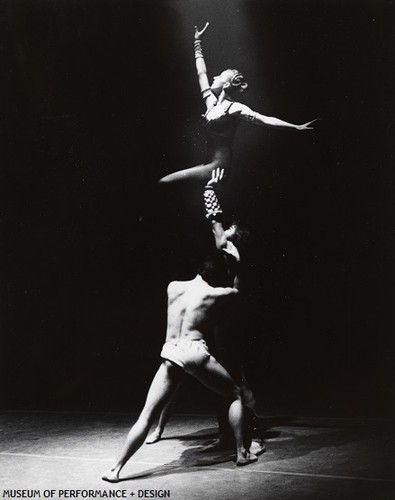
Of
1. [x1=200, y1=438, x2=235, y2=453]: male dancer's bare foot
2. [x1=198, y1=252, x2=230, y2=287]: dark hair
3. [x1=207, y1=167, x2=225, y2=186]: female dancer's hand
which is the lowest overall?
[x1=200, y1=438, x2=235, y2=453]: male dancer's bare foot

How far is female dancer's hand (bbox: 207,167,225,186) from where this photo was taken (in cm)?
468

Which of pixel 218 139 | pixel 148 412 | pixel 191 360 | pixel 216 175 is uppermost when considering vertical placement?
pixel 218 139

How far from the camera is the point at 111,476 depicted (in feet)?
13.2

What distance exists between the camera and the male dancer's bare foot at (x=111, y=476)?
4.00m

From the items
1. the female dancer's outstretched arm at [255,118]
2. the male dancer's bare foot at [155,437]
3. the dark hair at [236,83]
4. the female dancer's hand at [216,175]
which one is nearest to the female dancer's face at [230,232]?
the female dancer's hand at [216,175]

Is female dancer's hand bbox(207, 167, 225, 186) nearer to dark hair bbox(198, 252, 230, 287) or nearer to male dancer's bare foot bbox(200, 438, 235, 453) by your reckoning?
dark hair bbox(198, 252, 230, 287)

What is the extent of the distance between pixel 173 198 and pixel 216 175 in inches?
22.7

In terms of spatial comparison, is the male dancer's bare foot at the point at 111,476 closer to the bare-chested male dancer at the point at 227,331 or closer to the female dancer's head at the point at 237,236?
the bare-chested male dancer at the point at 227,331

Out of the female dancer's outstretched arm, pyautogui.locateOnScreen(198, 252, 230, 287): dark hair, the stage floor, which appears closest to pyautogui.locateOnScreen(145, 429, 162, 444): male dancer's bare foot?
the stage floor

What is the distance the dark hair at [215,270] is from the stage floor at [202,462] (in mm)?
1174

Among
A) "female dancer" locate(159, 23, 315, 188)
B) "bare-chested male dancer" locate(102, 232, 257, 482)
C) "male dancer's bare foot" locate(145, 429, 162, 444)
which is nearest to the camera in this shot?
"bare-chested male dancer" locate(102, 232, 257, 482)

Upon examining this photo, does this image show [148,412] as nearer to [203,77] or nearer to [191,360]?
[191,360]

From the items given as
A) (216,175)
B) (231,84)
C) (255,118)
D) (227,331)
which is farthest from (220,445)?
(231,84)

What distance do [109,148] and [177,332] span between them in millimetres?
2889
